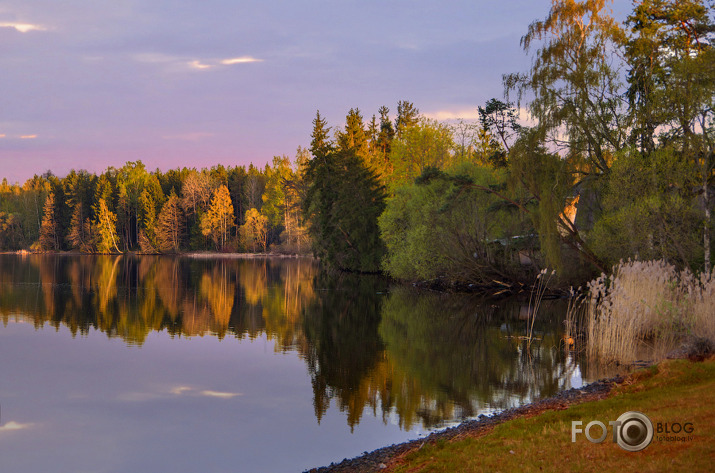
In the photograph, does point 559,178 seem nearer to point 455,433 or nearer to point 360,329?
point 360,329

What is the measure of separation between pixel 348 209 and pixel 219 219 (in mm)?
55267

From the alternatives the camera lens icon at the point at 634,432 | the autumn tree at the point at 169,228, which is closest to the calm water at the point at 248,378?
the camera lens icon at the point at 634,432

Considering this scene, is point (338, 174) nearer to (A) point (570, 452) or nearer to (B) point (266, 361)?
(B) point (266, 361)

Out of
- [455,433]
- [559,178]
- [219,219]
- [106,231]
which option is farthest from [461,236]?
[106,231]

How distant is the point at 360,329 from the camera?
986 inches

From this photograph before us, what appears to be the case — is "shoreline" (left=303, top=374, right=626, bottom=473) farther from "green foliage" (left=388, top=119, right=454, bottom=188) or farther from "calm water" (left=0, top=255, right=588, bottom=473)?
"green foliage" (left=388, top=119, right=454, bottom=188)

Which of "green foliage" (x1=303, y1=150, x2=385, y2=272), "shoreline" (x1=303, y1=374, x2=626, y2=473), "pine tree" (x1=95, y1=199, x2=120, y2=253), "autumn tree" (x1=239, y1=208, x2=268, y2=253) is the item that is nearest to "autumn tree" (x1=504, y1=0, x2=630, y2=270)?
"shoreline" (x1=303, y1=374, x2=626, y2=473)

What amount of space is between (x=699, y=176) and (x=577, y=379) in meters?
11.3

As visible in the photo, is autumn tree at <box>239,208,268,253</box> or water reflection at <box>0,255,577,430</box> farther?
autumn tree at <box>239,208,268,253</box>

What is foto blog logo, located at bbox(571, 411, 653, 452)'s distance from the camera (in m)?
6.98

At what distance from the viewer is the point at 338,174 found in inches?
2343

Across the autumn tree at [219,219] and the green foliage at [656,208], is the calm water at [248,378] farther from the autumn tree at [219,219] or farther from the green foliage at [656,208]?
the autumn tree at [219,219]

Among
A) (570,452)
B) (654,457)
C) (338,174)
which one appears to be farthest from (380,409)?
(338,174)

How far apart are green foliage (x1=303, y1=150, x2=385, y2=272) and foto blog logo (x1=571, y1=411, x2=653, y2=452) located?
162 feet
